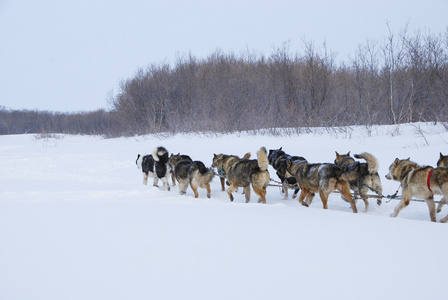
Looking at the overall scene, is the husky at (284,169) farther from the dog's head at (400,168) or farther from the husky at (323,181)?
the dog's head at (400,168)

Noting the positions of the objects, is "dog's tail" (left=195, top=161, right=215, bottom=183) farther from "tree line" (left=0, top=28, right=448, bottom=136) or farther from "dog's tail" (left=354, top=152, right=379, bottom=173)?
"tree line" (left=0, top=28, right=448, bottom=136)

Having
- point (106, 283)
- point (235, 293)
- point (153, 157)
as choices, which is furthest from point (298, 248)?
point (153, 157)

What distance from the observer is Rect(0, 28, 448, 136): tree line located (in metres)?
14.7

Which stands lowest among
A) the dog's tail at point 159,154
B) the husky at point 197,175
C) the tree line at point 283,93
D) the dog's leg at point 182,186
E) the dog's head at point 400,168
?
the dog's leg at point 182,186

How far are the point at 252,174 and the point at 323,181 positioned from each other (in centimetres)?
138

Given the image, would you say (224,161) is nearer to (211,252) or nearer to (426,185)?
(426,185)

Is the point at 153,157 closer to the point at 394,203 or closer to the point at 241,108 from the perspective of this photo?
the point at 394,203

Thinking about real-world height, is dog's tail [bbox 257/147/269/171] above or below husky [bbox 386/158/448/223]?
above

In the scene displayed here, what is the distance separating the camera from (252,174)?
5902 millimetres

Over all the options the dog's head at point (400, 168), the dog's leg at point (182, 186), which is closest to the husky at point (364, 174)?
the dog's head at point (400, 168)

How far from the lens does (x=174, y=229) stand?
349 cm

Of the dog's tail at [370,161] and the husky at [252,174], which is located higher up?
the dog's tail at [370,161]

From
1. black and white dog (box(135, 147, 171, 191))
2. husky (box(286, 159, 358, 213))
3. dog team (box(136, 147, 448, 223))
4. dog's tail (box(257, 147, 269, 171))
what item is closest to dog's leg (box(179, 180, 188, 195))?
dog team (box(136, 147, 448, 223))

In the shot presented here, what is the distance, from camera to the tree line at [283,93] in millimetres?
14695
